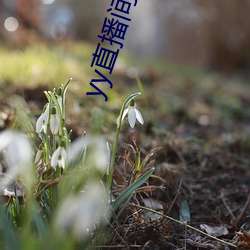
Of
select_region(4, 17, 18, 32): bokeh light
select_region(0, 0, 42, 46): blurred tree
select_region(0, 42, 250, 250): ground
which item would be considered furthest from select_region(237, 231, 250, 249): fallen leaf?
select_region(4, 17, 18, 32): bokeh light

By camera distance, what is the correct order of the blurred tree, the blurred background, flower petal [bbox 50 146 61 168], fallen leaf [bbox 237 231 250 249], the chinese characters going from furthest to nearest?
the blurred background < the blurred tree < the chinese characters < fallen leaf [bbox 237 231 250 249] < flower petal [bbox 50 146 61 168]

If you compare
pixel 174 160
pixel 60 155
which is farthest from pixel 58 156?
pixel 174 160

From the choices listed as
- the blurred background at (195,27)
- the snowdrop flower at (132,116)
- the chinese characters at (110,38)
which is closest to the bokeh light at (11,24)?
the blurred background at (195,27)

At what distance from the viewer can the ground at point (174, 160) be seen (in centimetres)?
146

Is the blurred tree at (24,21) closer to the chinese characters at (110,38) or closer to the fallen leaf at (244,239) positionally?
the chinese characters at (110,38)

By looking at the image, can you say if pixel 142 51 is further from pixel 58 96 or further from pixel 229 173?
pixel 58 96

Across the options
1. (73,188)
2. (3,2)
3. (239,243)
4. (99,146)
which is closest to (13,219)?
(73,188)

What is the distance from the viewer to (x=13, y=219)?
51.4 inches

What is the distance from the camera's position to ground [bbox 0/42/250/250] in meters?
1.46

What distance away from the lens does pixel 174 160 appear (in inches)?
94.9

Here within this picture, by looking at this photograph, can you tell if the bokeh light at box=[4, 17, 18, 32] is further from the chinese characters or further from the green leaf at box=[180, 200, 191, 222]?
the green leaf at box=[180, 200, 191, 222]

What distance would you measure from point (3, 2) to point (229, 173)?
8.12 meters

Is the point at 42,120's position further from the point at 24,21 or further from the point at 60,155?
the point at 24,21

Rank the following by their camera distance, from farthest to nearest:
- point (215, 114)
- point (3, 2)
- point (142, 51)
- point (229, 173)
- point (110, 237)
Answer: point (142, 51), point (3, 2), point (215, 114), point (229, 173), point (110, 237)
